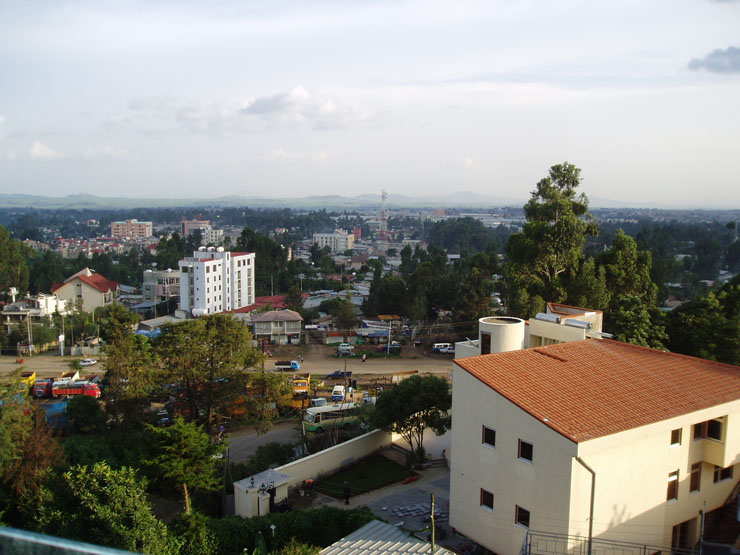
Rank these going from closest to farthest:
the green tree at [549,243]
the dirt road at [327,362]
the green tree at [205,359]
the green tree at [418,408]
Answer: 1. the green tree at [418,408]
2. the green tree at [205,359]
3. the green tree at [549,243]
4. the dirt road at [327,362]

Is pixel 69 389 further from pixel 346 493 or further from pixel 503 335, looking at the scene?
pixel 503 335

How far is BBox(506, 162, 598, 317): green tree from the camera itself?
55.1 ft

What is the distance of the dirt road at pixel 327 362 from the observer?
69.2 feet

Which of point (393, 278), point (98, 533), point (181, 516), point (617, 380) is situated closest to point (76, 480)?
point (98, 533)

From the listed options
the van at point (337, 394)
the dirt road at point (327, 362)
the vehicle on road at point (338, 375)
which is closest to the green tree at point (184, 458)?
the van at point (337, 394)

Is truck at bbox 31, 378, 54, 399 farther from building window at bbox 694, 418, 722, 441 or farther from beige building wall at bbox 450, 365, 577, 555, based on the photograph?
building window at bbox 694, 418, 722, 441

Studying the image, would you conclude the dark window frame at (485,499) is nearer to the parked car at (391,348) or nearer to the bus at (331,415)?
the bus at (331,415)

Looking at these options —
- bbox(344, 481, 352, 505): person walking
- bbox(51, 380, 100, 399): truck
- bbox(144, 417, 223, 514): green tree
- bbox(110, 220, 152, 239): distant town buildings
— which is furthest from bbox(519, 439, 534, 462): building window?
bbox(110, 220, 152, 239): distant town buildings

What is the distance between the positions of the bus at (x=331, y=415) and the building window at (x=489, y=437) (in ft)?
19.8

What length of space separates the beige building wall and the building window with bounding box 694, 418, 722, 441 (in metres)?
2.45

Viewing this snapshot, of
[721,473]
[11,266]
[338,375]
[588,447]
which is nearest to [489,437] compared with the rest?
[588,447]

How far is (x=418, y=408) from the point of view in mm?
11539

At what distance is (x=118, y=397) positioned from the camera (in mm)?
12883

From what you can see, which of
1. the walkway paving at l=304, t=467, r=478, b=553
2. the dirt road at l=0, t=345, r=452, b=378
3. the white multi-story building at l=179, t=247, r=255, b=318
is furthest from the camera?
the white multi-story building at l=179, t=247, r=255, b=318
